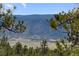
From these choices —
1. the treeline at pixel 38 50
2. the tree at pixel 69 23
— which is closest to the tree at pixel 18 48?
the treeline at pixel 38 50

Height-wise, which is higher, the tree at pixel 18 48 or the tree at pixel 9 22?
the tree at pixel 9 22

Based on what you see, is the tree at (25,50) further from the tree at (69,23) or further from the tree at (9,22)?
the tree at (69,23)

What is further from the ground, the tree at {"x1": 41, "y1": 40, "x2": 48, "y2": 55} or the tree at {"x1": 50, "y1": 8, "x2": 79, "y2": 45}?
the tree at {"x1": 50, "y1": 8, "x2": 79, "y2": 45}

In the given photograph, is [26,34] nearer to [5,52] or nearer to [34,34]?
[34,34]

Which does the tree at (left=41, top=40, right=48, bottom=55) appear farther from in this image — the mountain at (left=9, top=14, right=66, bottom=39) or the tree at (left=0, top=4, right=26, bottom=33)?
the tree at (left=0, top=4, right=26, bottom=33)

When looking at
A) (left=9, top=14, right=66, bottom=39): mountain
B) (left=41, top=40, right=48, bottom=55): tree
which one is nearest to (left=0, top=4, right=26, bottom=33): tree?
(left=9, top=14, right=66, bottom=39): mountain

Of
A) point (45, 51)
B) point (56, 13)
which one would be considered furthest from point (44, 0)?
point (45, 51)

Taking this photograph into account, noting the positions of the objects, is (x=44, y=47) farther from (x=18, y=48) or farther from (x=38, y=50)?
(x=18, y=48)
